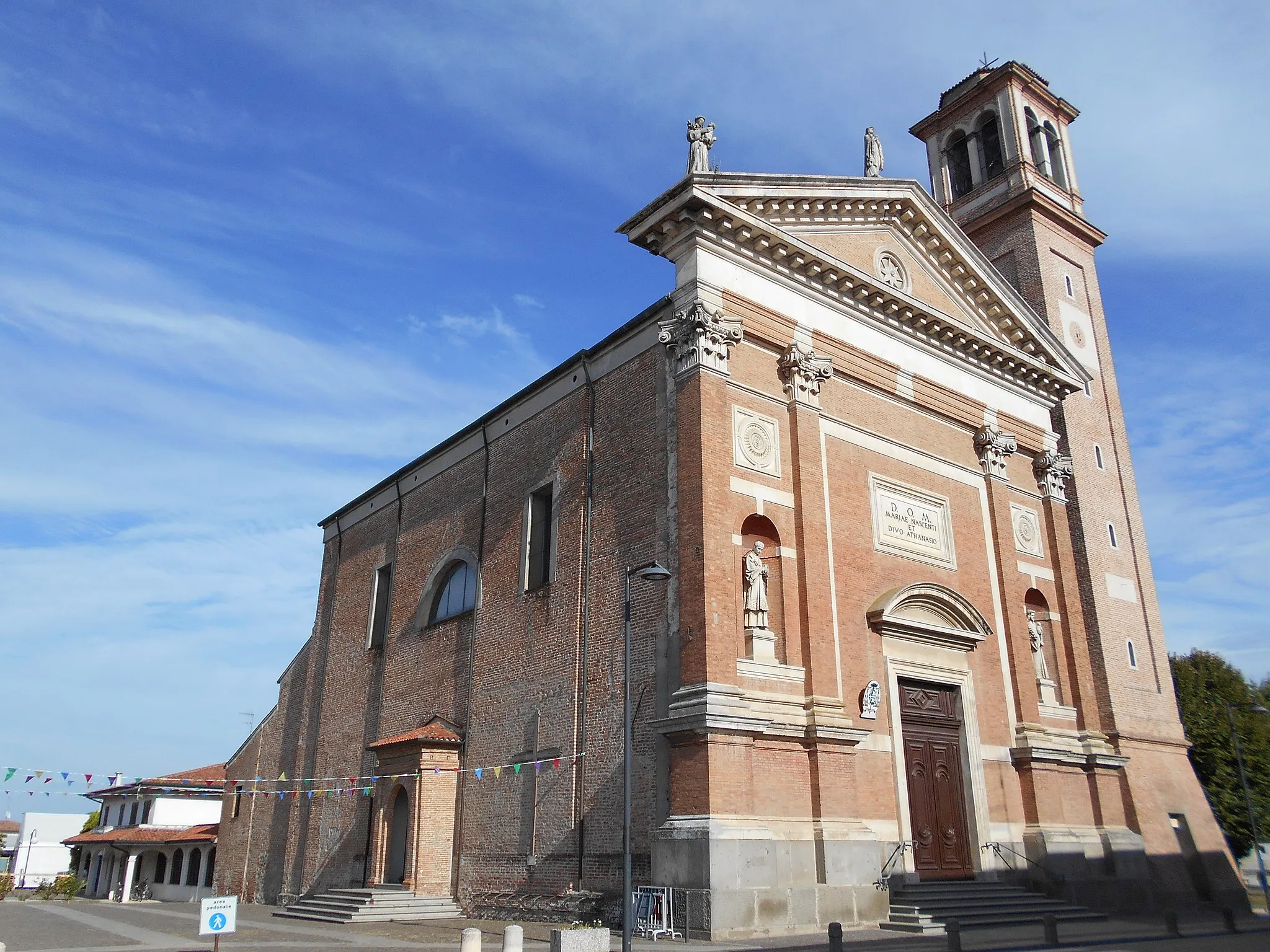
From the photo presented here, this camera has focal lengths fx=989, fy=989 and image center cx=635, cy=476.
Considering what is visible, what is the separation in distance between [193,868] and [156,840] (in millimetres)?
1904

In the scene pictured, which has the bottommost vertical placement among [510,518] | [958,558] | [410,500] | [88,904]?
[88,904]

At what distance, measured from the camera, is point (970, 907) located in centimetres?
1677

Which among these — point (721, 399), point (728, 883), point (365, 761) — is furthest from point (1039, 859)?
point (365, 761)

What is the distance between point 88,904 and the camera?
31.9 m

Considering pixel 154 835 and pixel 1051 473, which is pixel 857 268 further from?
pixel 154 835

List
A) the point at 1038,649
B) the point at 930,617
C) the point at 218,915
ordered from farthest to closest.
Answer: the point at 1038,649 < the point at 930,617 < the point at 218,915

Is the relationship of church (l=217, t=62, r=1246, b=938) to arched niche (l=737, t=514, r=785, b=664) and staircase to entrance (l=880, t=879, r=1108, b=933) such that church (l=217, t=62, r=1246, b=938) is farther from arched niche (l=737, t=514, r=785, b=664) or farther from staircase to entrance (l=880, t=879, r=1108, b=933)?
staircase to entrance (l=880, t=879, r=1108, b=933)

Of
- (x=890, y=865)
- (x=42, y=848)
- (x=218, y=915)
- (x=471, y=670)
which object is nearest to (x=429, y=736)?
(x=471, y=670)

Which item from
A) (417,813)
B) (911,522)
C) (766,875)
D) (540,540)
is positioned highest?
(540,540)

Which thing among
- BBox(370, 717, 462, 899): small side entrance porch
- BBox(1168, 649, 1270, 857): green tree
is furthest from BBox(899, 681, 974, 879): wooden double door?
BBox(1168, 649, 1270, 857): green tree

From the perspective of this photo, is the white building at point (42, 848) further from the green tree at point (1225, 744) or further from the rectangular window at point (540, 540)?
the green tree at point (1225, 744)

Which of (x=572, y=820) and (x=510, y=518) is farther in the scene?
(x=510, y=518)

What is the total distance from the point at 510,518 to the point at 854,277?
920 centimetres

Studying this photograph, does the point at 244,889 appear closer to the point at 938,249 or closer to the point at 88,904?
the point at 88,904
